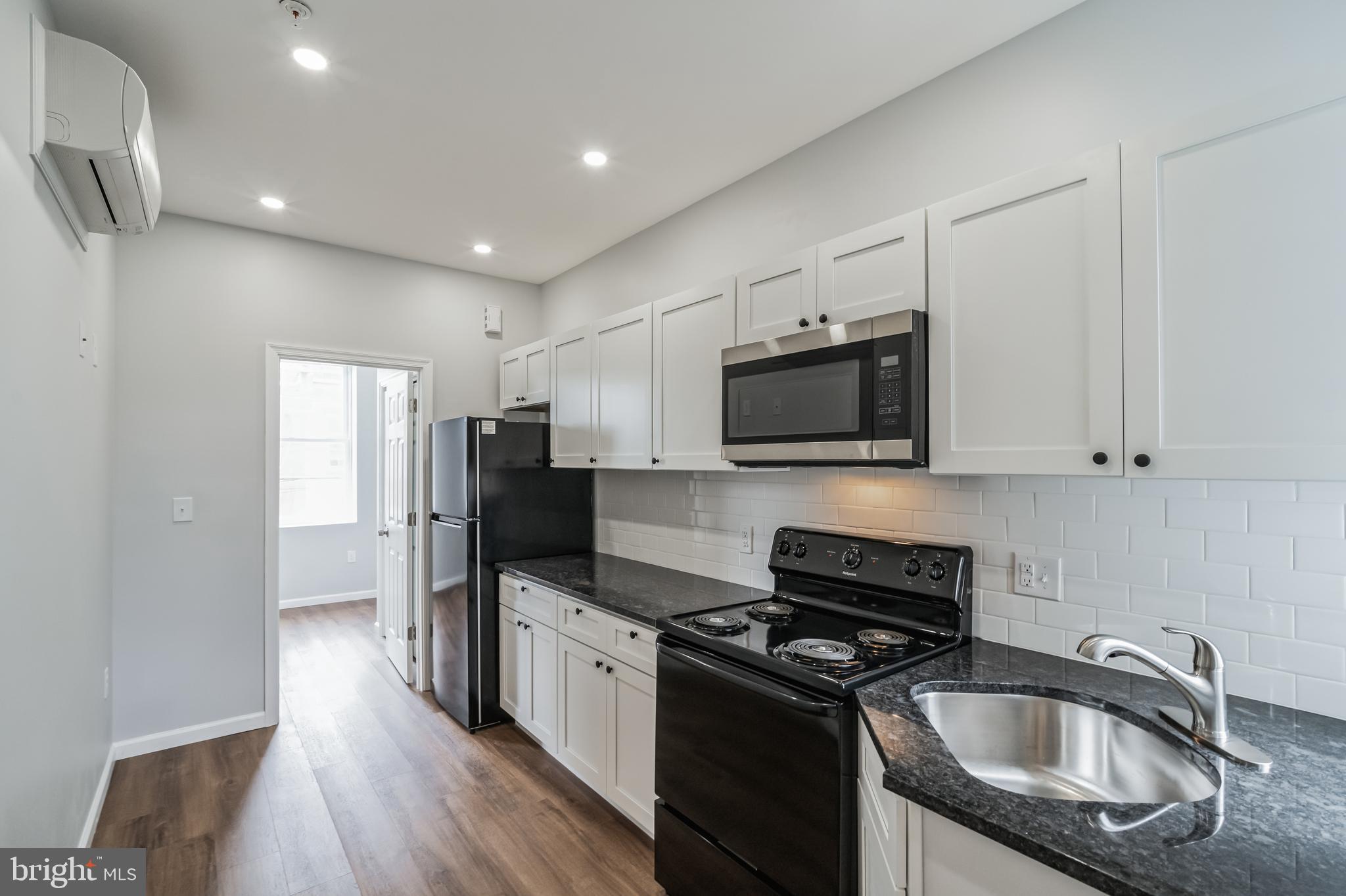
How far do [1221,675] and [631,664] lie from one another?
5.46 feet

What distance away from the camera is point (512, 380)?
399 centimetres

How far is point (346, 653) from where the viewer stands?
464 cm

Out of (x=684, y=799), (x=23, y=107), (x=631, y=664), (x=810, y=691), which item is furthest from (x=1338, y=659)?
(x=23, y=107)

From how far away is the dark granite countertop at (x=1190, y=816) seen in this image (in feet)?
2.70

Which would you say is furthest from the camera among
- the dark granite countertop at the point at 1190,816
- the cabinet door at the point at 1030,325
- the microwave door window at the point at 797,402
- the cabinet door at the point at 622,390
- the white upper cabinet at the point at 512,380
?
the white upper cabinet at the point at 512,380

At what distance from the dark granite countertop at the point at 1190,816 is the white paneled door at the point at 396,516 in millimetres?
3462

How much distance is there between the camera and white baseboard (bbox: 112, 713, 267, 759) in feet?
9.89

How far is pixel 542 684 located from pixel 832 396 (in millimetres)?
1997

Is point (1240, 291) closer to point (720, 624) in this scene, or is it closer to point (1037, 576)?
point (1037, 576)

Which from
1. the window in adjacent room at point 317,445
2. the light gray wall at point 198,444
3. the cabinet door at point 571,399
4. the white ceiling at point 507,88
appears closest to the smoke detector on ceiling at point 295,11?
the white ceiling at point 507,88

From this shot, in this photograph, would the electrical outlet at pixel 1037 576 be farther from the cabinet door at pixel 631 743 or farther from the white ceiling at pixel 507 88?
the white ceiling at pixel 507 88

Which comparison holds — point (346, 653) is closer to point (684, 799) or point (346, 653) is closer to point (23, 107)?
point (684, 799)

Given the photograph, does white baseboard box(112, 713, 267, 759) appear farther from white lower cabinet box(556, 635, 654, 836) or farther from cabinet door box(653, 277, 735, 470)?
cabinet door box(653, 277, 735, 470)

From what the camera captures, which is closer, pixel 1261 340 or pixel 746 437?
pixel 1261 340
